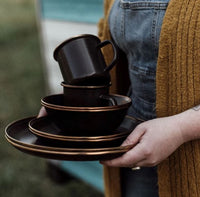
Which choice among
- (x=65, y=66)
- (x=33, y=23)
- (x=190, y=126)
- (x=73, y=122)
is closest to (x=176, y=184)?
(x=190, y=126)

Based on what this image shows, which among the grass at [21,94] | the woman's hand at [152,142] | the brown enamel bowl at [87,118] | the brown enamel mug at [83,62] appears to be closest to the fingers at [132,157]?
the woman's hand at [152,142]

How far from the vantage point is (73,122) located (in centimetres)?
104

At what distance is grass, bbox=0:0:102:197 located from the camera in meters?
3.05

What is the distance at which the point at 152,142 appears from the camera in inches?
38.5

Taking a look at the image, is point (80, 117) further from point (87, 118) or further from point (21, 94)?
point (21, 94)

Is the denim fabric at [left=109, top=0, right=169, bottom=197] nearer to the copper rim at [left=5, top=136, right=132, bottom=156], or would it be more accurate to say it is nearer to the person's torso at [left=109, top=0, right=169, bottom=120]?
the person's torso at [left=109, top=0, right=169, bottom=120]

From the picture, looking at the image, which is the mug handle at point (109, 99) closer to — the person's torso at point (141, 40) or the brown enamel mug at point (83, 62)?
the brown enamel mug at point (83, 62)

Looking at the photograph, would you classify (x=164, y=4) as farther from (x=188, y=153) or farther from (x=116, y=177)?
(x=116, y=177)

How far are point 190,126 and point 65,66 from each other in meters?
0.38

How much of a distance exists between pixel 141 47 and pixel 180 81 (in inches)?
6.0

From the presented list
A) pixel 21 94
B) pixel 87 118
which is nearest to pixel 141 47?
pixel 87 118

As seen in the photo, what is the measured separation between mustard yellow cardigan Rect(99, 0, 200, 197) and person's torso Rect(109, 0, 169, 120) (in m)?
0.05

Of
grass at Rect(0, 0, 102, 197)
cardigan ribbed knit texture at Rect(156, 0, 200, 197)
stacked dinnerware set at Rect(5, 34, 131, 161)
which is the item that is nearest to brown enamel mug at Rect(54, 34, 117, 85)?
stacked dinnerware set at Rect(5, 34, 131, 161)

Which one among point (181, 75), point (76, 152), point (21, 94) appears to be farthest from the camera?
point (21, 94)
